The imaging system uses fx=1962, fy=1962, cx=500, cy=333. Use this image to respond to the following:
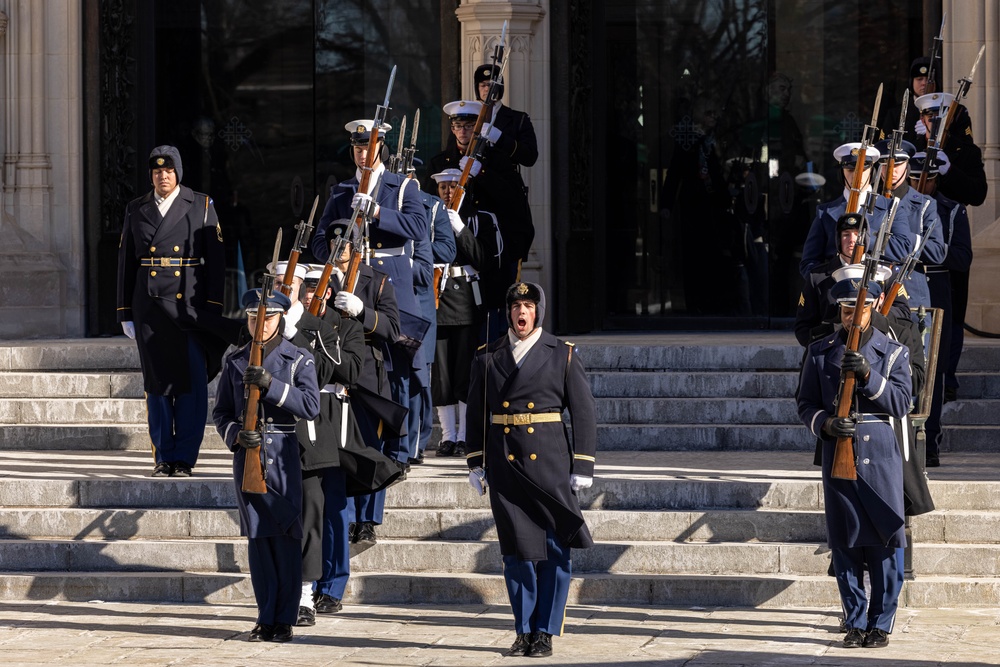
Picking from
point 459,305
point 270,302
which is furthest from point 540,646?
point 459,305

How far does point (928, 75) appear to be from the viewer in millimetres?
12594

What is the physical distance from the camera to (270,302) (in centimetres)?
944

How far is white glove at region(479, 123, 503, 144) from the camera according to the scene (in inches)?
506

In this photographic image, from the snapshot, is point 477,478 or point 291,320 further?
point 291,320

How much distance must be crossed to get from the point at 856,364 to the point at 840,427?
12.2 inches

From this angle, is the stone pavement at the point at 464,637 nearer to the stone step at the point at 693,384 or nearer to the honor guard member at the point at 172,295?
the honor guard member at the point at 172,295

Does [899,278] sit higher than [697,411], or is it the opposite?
[899,278]

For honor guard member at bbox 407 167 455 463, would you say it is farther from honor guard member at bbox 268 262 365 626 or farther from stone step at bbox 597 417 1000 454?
honor guard member at bbox 268 262 365 626

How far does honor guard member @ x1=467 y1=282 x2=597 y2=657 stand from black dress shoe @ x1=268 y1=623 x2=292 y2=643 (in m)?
1.10

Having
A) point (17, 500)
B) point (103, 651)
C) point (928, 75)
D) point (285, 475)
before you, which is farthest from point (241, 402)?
point (928, 75)

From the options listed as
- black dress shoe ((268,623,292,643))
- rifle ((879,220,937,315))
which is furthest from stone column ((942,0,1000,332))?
black dress shoe ((268,623,292,643))

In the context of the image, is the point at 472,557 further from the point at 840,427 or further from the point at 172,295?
the point at 172,295

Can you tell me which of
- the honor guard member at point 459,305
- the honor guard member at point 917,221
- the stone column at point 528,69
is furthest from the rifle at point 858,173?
the stone column at point 528,69

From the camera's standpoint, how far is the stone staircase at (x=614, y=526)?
34.1ft
